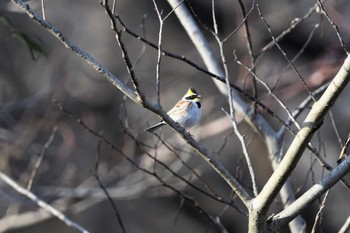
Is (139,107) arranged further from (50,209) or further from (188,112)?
(50,209)

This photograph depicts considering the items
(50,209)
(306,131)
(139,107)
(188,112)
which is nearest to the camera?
(306,131)

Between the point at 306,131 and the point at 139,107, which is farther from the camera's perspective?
the point at 139,107

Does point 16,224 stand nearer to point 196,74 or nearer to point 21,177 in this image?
point 21,177

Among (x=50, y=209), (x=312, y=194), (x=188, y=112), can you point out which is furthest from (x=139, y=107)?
(x=312, y=194)

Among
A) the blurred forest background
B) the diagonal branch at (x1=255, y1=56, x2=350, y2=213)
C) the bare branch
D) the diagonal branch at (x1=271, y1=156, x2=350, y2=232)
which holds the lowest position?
the diagonal branch at (x1=271, y1=156, x2=350, y2=232)

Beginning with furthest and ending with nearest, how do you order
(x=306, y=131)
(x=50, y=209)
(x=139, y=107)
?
1. (x=139, y=107)
2. (x=50, y=209)
3. (x=306, y=131)

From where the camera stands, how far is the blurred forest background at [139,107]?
857 cm

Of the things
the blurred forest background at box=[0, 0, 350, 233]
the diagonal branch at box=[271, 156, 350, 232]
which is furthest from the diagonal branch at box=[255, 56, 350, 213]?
the blurred forest background at box=[0, 0, 350, 233]

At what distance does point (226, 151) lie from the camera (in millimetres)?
9320

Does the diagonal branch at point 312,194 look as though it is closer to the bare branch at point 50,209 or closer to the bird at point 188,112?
the bare branch at point 50,209

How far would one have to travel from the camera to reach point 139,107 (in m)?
9.59

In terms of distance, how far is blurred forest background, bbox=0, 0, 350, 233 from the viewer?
8570 millimetres

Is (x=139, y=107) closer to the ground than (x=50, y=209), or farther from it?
farther from it

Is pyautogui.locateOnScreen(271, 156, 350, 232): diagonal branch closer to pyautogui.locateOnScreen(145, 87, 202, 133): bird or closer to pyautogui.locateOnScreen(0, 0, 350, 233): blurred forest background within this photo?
pyautogui.locateOnScreen(145, 87, 202, 133): bird
